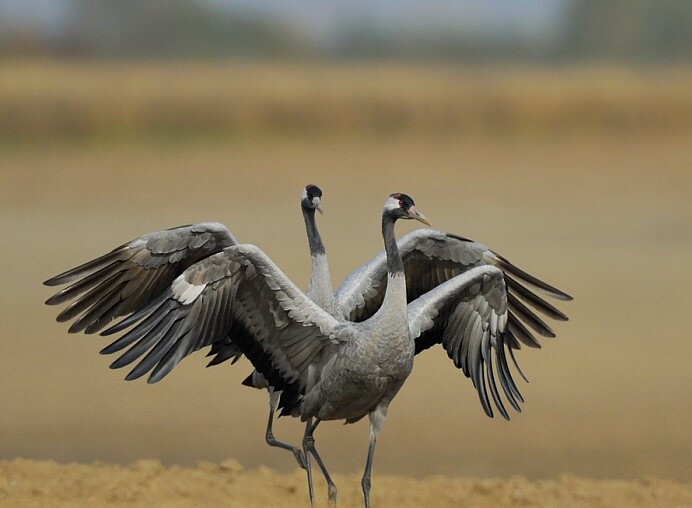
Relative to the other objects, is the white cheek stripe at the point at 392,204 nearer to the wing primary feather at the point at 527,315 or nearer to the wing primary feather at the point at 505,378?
the wing primary feather at the point at 505,378

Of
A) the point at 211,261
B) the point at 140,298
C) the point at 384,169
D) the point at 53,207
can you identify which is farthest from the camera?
the point at 384,169

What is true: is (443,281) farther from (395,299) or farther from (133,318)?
(133,318)

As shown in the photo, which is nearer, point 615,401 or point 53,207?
point 615,401

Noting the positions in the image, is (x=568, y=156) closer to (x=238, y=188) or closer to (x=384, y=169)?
(x=384, y=169)

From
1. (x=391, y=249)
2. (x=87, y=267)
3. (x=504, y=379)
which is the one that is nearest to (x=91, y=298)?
(x=87, y=267)

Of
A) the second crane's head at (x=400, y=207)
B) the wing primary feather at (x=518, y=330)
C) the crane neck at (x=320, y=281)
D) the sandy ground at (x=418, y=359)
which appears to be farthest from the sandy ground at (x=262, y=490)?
the second crane's head at (x=400, y=207)

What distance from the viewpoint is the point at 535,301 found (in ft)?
34.7

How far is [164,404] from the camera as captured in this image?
14.8 meters

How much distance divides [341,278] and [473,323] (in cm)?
874

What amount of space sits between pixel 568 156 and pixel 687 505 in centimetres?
1779

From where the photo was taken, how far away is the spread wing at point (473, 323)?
32.3 ft

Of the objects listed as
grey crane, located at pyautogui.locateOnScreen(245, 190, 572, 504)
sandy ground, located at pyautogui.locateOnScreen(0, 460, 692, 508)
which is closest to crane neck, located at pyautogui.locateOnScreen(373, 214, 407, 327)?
grey crane, located at pyautogui.locateOnScreen(245, 190, 572, 504)

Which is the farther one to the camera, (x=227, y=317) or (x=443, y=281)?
(x=443, y=281)

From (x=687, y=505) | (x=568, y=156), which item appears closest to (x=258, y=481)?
(x=687, y=505)
